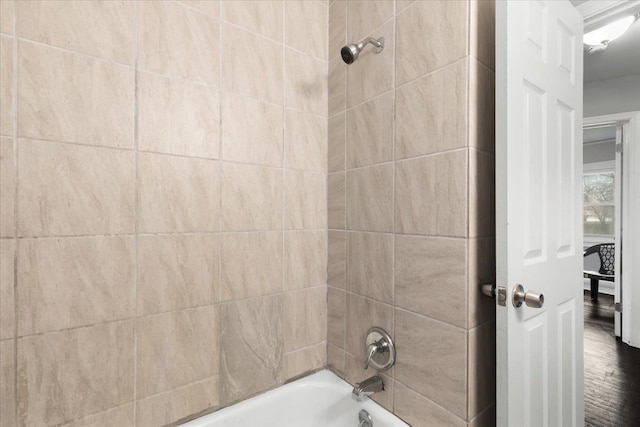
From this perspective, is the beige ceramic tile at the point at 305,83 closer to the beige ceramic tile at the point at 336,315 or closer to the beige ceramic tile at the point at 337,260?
the beige ceramic tile at the point at 337,260

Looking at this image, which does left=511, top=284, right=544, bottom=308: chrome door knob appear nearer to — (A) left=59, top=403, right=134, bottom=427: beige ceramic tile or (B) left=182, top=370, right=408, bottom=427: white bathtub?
(B) left=182, top=370, right=408, bottom=427: white bathtub

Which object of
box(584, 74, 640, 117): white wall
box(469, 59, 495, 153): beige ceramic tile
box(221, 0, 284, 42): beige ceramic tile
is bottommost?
box(469, 59, 495, 153): beige ceramic tile

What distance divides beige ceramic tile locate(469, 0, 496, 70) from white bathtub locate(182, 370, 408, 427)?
123 cm

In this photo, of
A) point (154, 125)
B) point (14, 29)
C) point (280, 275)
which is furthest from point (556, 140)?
point (14, 29)

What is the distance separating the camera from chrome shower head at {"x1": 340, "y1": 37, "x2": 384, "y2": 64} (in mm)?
1069

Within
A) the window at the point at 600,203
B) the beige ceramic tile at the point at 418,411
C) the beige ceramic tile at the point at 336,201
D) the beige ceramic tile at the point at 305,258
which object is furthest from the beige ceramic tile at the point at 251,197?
the window at the point at 600,203

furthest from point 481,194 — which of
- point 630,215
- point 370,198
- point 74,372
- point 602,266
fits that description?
point 602,266

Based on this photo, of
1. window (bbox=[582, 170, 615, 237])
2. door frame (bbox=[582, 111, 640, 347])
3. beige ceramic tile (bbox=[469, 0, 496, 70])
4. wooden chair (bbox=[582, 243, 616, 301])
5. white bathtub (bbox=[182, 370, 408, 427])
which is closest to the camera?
beige ceramic tile (bbox=[469, 0, 496, 70])

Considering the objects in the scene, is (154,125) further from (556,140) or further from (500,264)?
(556,140)

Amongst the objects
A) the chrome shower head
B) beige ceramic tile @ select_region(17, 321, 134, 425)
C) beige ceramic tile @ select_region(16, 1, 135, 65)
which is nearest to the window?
the chrome shower head

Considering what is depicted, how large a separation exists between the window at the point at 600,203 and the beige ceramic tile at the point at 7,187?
248 inches

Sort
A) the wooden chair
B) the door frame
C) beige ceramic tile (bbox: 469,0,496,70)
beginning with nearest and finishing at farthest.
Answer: beige ceramic tile (bbox: 469,0,496,70) → the door frame → the wooden chair

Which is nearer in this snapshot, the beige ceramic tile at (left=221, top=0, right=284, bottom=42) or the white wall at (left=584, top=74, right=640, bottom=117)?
the beige ceramic tile at (left=221, top=0, right=284, bottom=42)

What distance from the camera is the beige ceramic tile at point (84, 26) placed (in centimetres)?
84
